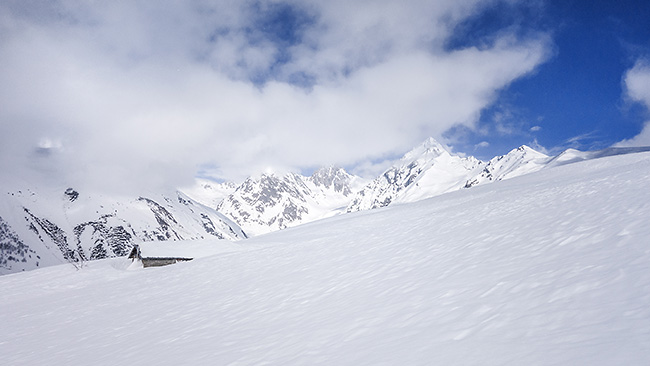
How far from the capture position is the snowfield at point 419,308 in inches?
145

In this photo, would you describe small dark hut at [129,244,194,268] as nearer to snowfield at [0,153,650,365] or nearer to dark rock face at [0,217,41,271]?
snowfield at [0,153,650,365]

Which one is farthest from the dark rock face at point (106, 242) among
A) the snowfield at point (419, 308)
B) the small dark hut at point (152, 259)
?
the snowfield at point (419, 308)

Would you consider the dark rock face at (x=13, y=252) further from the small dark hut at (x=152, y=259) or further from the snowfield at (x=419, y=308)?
the snowfield at (x=419, y=308)

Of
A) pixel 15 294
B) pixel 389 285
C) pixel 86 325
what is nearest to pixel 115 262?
pixel 15 294

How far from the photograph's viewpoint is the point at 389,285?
7.88 meters

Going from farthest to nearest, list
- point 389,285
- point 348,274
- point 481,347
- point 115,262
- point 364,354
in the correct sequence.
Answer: point 115,262 < point 348,274 < point 389,285 < point 364,354 < point 481,347

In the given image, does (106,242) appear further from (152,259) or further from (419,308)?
(419,308)

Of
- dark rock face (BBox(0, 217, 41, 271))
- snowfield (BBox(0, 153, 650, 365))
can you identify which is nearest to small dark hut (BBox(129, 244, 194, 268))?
snowfield (BBox(0, 153, 650, 365))

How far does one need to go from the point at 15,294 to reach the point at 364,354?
28.1 metres

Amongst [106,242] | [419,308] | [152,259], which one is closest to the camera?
[419,308]

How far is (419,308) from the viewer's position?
5746mm

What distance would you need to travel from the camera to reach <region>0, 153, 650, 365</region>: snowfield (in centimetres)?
368

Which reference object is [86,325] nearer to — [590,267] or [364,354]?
[364,354]

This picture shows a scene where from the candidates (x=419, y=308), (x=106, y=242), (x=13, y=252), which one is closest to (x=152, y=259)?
(x=419, y=308)
